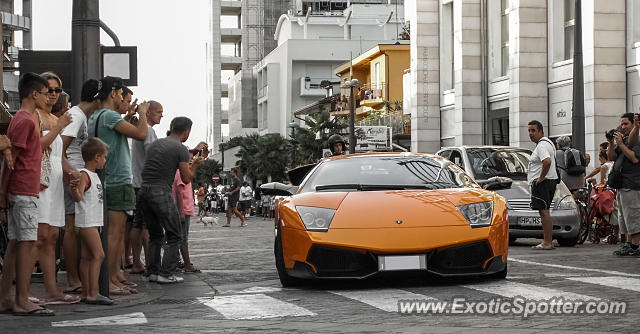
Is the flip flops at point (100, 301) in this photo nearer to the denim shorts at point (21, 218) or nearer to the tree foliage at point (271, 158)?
the denim shorts at point (21, 218)

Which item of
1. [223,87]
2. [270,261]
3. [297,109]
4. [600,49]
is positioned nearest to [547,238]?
[270,261]

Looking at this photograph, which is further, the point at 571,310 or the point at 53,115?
the point at 53,115

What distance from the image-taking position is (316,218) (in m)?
9.98

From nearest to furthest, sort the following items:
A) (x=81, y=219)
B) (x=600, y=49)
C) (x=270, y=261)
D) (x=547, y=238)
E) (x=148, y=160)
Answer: (x=81, y=219), (x=148, y=160), (x=270, y=261), (x=547, y=238), (x=600, y=49)

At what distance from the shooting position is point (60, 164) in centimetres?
917

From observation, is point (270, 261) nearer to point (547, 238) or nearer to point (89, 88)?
point (547, 238)

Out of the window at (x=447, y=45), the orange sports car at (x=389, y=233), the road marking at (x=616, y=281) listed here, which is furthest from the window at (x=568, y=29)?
the road marking at (x=616, y=281)

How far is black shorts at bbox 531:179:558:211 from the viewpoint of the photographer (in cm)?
1619

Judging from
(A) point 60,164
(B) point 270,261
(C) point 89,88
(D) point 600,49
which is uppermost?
(D) point 600,49

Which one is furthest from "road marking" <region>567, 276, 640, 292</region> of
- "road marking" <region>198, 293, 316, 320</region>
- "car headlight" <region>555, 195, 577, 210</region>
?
"car headlight" <region>555, 195, 577, 210</region>

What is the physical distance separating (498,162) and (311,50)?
3721 inches

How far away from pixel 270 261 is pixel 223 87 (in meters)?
155

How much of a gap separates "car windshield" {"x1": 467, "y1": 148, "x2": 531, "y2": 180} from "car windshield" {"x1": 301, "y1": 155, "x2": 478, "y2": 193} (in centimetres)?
754

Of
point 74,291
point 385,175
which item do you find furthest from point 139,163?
point 385,175
